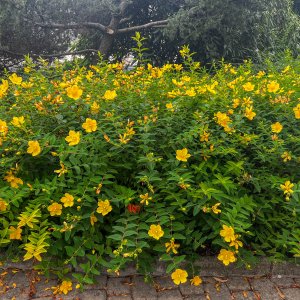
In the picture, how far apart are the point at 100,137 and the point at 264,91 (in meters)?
1.27

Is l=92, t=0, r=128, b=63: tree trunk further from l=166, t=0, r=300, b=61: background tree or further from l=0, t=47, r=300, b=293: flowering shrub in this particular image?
l=0, t=47, r=300, b=293: flowering shrub

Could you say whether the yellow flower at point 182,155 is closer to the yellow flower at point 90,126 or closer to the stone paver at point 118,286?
the yellow flower at point 90,126

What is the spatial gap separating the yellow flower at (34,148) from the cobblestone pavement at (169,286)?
71cm

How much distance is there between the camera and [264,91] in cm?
269

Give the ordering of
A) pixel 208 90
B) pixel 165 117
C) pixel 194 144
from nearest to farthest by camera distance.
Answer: pixel 194 144, pixel 165 117, pixel 208 90

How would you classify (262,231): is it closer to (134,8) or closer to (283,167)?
(283,167)

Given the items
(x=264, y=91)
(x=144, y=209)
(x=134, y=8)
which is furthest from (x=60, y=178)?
(x=134, y=8)

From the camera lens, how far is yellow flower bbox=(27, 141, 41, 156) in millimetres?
2025

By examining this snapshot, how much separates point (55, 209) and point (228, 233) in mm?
916

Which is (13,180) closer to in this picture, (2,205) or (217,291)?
(2,205)

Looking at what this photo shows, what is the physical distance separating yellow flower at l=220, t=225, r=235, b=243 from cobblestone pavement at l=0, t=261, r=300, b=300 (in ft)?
1.38

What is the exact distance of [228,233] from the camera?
1854 millimetres

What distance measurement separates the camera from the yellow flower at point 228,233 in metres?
1.84

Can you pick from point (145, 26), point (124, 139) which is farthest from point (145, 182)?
point (145, 26)
